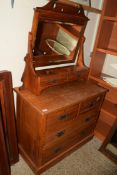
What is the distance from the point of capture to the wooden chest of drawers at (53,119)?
145 centimetres

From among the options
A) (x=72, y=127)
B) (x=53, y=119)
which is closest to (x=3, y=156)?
(x=53, y=119)

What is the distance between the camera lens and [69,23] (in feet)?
5.48

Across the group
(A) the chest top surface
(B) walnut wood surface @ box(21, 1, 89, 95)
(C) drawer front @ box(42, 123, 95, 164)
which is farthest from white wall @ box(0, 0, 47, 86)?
(C) drawer front @ box(42, 123, 95, 164)

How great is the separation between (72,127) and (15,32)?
3.46ft

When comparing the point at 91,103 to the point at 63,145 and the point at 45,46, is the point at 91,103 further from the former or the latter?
the point at 45,46

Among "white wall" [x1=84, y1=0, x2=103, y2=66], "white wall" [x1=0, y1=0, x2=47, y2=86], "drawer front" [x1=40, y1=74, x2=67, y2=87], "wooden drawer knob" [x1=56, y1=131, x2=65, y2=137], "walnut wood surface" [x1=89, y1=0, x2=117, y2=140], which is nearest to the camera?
"white wall" [x1=0, y1=0, x2=47, y2=86]

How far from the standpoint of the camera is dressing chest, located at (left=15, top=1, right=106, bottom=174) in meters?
1.45

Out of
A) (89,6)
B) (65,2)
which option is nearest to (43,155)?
(65,2)

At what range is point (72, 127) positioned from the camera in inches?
Answer: 68.5

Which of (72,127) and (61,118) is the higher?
(61,118)

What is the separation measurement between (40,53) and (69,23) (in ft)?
1.38

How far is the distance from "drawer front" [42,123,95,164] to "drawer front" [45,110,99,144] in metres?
0.07

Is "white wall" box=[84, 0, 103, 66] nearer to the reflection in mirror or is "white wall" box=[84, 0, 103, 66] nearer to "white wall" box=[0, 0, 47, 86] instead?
the reflection in mirror

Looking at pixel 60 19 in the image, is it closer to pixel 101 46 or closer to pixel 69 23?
pixel 69 23
